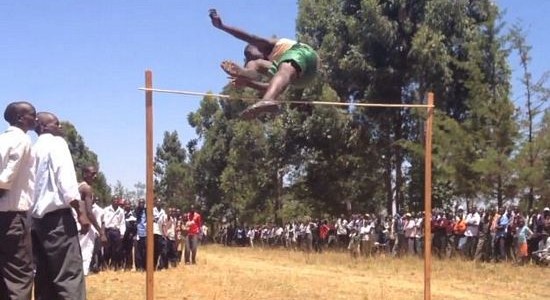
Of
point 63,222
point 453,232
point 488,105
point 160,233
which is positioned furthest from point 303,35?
point 63,222

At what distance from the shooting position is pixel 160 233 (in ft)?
43.9

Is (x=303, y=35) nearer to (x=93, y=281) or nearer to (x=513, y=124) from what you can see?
(x=513, y=124)

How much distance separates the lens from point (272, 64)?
692cm

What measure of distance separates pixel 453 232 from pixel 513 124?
11.6 feet

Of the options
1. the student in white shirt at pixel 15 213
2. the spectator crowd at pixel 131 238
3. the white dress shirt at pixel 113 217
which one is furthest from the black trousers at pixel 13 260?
the white dress shirt at pixel 113 217

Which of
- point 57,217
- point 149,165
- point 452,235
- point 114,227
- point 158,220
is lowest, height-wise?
point 452,235

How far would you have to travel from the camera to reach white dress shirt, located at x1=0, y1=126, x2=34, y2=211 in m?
4.89

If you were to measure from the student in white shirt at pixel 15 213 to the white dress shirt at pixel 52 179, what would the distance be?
7 cm

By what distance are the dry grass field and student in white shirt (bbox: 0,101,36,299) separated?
4.70m

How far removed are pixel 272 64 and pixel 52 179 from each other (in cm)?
260

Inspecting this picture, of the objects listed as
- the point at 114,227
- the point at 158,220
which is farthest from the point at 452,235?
the point at 114,227

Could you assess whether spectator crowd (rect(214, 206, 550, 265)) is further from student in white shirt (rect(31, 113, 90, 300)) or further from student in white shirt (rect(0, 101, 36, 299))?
student in white shirt (rect(0, 101, 36, 299))

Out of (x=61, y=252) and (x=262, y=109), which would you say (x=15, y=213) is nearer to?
(x=61, y=252)

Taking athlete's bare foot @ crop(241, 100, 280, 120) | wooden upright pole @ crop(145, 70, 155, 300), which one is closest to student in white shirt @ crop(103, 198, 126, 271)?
wooden upright pole @ crop(145, 70, 155, 300)
